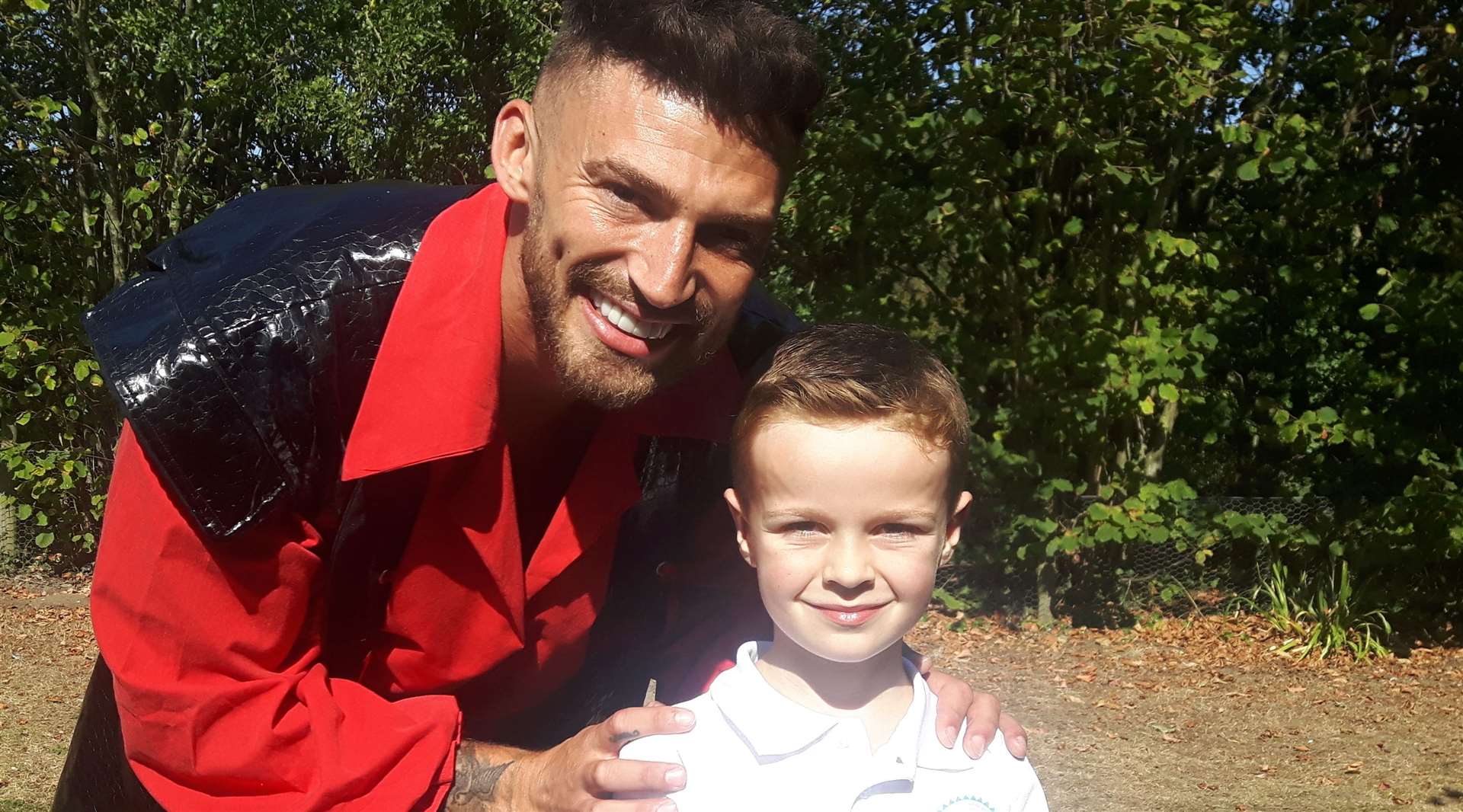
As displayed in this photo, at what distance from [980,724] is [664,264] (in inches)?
32.8

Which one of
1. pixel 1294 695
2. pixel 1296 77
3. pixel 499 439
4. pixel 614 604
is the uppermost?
pixel 1296 77

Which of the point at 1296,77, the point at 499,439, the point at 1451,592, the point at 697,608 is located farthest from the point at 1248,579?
the point at 499,439

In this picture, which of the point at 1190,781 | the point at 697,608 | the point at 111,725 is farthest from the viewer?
the point at 1190,781

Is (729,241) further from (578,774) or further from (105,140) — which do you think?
(105,140)

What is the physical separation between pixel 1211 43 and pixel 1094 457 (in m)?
2.43

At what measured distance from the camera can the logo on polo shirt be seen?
5.72 feet

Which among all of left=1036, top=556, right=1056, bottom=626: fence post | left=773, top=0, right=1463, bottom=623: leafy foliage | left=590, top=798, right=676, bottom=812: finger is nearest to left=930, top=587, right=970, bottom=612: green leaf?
left=773, top=0, right=1463, bottom=623: leafy foliage

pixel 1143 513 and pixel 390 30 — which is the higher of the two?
pixel 390 30

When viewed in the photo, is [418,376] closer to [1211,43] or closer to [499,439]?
[499,439]

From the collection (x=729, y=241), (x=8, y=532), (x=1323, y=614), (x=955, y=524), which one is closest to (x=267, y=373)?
(x=729, y=241)

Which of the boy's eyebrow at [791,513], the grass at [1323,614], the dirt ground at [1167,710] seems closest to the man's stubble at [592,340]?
the boy's eyebrow at [791,513]

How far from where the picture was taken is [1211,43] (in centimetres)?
668

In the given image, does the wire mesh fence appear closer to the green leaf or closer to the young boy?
the green leaf

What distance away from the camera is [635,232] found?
1.95 metres
